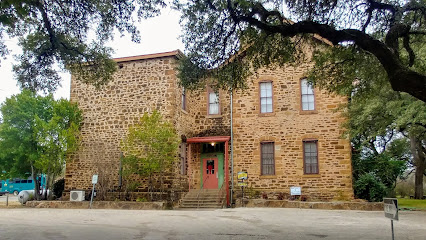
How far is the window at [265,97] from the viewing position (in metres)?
19.6

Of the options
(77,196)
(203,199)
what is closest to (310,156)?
(203,199)

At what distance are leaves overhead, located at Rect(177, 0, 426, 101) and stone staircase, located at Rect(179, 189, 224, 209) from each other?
7.97m

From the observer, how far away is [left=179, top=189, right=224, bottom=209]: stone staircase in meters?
18.1

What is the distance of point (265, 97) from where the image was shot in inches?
776

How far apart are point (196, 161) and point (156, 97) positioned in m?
4.03

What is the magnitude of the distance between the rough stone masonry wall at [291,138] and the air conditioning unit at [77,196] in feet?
24.9

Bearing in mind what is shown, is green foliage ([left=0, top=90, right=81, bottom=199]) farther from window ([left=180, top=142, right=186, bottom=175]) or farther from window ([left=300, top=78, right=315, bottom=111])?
window ([left=300, top=78, right=315, bottom=111])

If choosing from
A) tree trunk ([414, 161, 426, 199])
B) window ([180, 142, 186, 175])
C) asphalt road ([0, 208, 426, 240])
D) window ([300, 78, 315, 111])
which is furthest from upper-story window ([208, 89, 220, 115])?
tree trunk ([414, 161, 426, 199])

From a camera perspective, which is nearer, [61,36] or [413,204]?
[61,36]

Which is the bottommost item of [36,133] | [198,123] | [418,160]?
[418,160]

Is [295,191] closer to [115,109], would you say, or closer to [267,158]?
[267,158]

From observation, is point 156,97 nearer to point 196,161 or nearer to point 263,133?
point 196,161

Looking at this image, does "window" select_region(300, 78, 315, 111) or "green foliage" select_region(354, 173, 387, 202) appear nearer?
"green foliage" select_region(354, 173, 387, 202)

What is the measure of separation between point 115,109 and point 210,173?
19.5 feet
